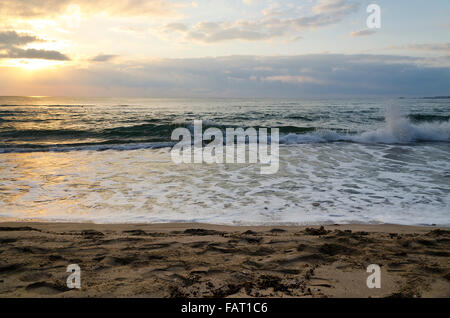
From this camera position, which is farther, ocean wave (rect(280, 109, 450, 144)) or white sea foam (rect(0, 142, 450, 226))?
ocean wave (rect(280, 109, 450, 144))

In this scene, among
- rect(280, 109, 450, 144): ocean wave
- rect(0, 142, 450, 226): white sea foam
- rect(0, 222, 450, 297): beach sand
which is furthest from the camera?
rect(280, 109, 450, 144): ocean wave

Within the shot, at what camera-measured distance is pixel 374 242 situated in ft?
12.6

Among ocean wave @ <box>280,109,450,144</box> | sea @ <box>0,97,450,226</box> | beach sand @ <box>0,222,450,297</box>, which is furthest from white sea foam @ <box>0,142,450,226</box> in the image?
ocean wave @ <box>280,109,450,144</box>

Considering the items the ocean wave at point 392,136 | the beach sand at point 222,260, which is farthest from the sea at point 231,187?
the ocean wave at point 392,136

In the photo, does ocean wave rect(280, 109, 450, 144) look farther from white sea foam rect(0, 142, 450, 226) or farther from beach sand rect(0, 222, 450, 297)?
beach sand rect(0, 222, 450, 297)

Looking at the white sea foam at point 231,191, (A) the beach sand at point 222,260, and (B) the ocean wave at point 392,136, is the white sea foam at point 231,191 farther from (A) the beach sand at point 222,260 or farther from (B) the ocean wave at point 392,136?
(B) the ocean wave at point 392,136

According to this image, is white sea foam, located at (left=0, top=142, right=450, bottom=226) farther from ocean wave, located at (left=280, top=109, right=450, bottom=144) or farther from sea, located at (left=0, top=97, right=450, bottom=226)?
ocean wave, located at (left=280, top=109, right=450, bottom=144)

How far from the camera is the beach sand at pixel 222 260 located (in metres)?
2.69

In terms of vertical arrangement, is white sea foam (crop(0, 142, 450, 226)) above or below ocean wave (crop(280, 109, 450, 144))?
below

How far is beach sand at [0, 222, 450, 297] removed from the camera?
2.69 metres

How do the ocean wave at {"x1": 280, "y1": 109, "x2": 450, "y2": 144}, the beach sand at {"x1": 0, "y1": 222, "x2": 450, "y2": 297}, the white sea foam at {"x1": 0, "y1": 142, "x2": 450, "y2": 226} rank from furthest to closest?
the ocean wave at {"x1": 280, "y1": 109, "x2": 450, "y2": 144} < the white sea foam at {"x1": 0, "y1": 142, "x2": 450, "y2": 226} < the beach sand at {"x1": 0, "y1": 222, "x2": 450, "y2": 297}

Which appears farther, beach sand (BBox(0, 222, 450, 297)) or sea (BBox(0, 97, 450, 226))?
sea (BBox(0, 97, 450, 226))
